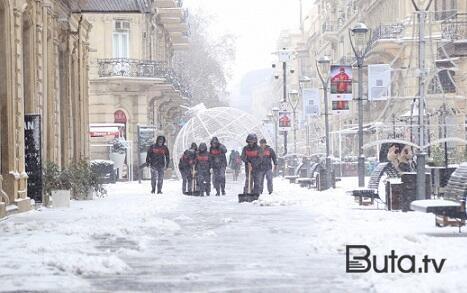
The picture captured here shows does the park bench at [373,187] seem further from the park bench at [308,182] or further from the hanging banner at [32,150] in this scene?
the park bench at [308,182]

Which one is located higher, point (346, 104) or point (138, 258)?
point (346, 104)

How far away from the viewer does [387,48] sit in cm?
5525

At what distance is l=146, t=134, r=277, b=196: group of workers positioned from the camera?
26.7 m

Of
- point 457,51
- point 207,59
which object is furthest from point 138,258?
point 207,59

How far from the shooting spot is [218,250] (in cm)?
1193

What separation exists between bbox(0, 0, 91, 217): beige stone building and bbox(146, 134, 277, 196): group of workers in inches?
95.1

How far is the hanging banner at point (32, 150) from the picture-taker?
21562 millimetres

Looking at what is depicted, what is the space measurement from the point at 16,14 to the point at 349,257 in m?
12.3

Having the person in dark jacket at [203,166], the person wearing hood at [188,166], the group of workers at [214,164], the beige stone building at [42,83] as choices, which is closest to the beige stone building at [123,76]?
the beige stone building at [42,83]

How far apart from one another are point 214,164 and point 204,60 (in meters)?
49.3

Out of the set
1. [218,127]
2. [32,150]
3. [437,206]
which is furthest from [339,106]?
[218,127]

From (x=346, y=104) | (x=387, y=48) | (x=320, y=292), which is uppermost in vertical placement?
(x=387, y=48)

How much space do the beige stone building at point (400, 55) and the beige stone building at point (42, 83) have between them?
803cm

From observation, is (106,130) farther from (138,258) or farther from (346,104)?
(138,258)
